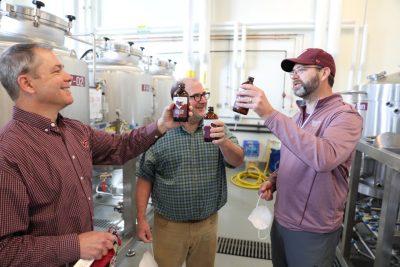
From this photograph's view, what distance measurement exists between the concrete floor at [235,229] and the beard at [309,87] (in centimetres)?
158

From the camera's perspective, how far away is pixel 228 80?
16.4ft

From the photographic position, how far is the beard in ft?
4.31

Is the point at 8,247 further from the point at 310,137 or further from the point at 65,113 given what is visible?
the point at 65,113

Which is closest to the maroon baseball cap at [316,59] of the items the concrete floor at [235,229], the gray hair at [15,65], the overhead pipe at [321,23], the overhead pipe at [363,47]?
the gray hair at [15,65]

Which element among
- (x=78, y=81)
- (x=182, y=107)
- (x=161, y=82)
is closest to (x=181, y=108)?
(x=182, y=107)

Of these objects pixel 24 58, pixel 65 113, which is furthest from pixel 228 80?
pixel 24 58

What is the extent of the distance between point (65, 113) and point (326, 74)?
1.59 meters

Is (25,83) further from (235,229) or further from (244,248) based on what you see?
(235,229)

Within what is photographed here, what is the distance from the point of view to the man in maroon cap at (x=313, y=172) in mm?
1111

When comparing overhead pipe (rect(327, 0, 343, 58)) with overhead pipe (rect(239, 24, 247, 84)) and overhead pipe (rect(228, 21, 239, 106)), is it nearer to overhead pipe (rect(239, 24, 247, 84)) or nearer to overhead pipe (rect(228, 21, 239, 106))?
overhead pipe (rect(239, 24, 247, 84))

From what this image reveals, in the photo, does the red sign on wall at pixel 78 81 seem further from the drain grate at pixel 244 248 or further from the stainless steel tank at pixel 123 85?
the drain grate at pixel 244 248

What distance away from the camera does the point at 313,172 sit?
48.4 inches

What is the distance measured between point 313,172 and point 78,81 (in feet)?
5.23

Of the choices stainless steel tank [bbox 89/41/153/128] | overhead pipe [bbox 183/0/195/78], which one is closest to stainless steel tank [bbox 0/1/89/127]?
stainless steel tank [bbox 89/41/153/128]
